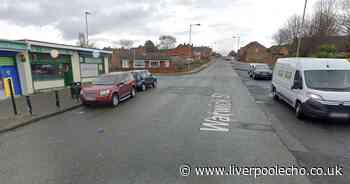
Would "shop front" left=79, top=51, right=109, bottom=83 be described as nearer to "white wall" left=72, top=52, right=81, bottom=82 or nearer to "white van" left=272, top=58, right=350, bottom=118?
"white wall" left=72, top=52, right=81, bottom=82

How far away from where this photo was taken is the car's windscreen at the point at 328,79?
19.6ft

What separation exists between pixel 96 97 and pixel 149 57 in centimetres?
3799

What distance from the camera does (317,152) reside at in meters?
4.06

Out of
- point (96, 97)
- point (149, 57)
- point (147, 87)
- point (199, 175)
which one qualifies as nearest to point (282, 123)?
point (199, 175)

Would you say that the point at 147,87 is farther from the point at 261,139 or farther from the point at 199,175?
the point at 199,175

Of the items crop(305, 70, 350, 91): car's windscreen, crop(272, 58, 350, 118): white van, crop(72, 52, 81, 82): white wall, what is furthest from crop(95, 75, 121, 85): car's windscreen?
crop(305, 70, 350, 91): car's windscreen

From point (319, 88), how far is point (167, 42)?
86.5 meters

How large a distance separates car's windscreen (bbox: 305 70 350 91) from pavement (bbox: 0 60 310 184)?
1919 millimetres

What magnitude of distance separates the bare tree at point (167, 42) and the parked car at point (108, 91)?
8066 cm

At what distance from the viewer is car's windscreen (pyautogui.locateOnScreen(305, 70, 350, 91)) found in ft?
19.6

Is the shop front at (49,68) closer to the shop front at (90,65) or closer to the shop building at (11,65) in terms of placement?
the shop building at (11,65)

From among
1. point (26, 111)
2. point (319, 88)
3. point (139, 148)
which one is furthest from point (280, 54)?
point (26, 111)

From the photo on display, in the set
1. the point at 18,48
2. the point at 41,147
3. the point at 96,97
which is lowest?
the point at 41,147

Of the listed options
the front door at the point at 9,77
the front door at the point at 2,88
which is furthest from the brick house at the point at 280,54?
the front door at the point at 2,88
